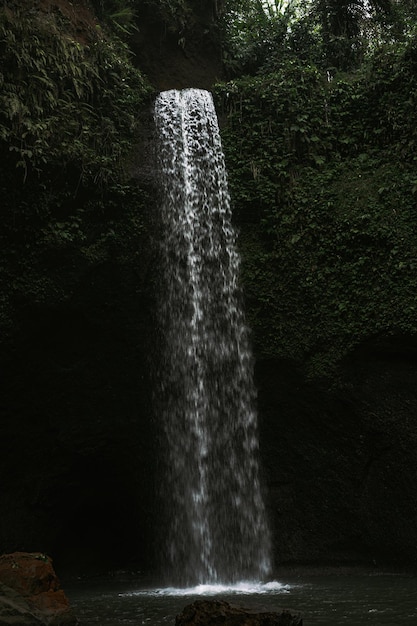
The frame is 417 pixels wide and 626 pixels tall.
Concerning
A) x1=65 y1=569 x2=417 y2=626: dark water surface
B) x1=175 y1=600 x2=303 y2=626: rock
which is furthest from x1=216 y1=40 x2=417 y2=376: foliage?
x1=175 y1=600 x2=303 y2=626: rock

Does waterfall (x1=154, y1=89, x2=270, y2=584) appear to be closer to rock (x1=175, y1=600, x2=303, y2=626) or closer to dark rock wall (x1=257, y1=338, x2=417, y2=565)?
dark rock wall (x1=257, y1=338, x2=417, y2=565)

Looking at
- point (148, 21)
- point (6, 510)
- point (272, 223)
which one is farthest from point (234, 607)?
point (148, 21)

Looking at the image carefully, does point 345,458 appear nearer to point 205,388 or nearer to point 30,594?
point 205,388

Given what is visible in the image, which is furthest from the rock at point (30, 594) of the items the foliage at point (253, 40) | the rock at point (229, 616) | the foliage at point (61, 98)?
the foliage at point (253, 40)

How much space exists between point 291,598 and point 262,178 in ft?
21.7

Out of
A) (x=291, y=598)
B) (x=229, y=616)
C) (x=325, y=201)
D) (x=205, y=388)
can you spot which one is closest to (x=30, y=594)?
(x=229, y=616)

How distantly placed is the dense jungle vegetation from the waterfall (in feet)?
1.39

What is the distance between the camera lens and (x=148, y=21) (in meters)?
13.5

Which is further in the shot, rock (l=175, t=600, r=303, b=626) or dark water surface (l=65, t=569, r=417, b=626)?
dark water surface (l=65, t=569, r=417, b=626)

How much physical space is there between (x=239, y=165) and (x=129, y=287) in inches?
114

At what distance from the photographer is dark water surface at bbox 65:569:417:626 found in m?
5.54

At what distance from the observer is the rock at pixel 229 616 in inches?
179

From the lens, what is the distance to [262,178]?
1082 centimetres

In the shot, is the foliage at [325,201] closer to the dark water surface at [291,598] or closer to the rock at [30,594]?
the dark water surface at [291,598]
